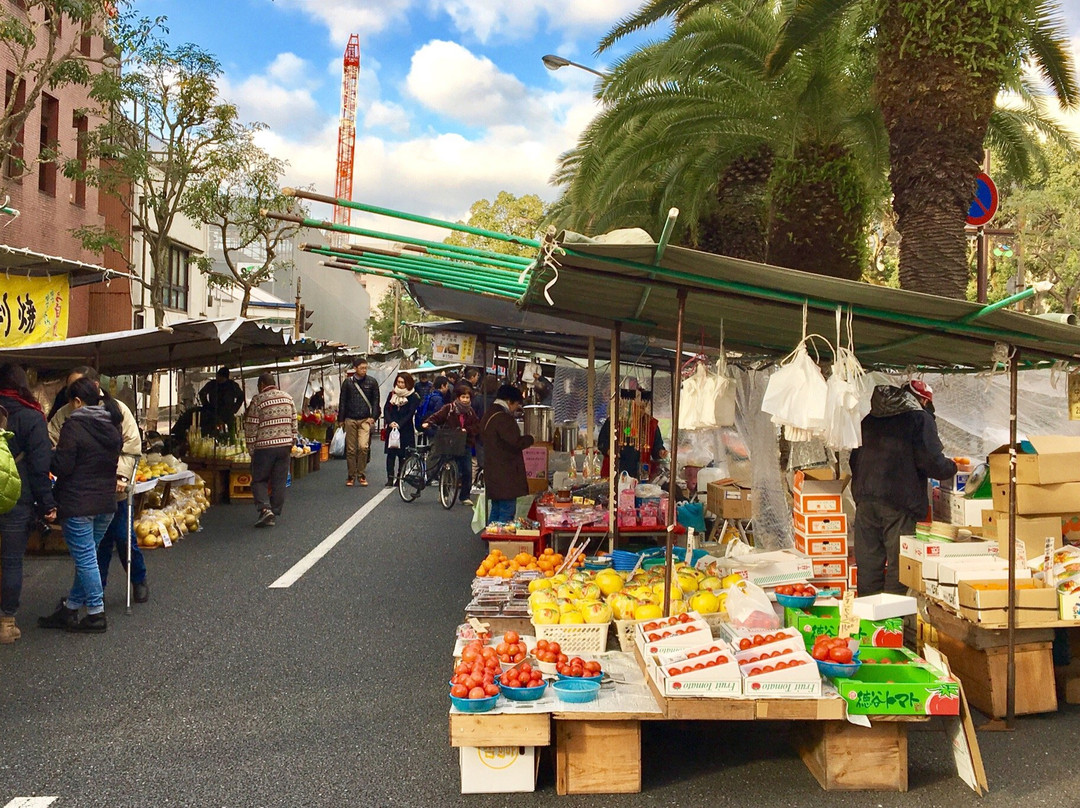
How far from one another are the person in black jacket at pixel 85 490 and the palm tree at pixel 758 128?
28.1 ft

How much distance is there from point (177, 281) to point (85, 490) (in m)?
27.4

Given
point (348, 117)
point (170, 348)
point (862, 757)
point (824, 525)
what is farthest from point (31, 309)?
point (348, 117)

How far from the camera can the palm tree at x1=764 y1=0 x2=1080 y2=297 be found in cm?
960

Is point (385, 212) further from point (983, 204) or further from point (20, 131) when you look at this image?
point (20, 131)

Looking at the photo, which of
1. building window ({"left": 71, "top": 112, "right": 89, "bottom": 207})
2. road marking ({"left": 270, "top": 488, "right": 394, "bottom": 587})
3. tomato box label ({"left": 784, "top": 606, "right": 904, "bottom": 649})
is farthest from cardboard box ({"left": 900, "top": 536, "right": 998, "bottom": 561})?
building window ({"left": 71, "top": 112, "right": 89, "bottom": 207})

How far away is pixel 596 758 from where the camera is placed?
15.2ft

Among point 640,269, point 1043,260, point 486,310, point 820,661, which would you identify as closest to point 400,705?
point 820,661

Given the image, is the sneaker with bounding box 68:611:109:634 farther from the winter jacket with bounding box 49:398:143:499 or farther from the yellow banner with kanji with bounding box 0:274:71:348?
the yellow banner with kanji with bounding box 0:274:71:348

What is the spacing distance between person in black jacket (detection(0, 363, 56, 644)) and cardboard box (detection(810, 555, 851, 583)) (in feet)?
21.6

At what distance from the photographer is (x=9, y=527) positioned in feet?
22.7

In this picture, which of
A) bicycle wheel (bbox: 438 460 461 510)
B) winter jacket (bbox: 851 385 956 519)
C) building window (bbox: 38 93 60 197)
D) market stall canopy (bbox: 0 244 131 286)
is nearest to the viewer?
winter jacket (bbox: 851 385 956 519)

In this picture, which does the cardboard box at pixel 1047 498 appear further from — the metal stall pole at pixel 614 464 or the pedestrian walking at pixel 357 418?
the pedestrian walking at pixel 357 418

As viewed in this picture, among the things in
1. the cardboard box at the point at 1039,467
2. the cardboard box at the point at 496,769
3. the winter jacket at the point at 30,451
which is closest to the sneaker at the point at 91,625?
the winter jacket at the point at 30,451

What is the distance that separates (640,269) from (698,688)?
7.11 ft
